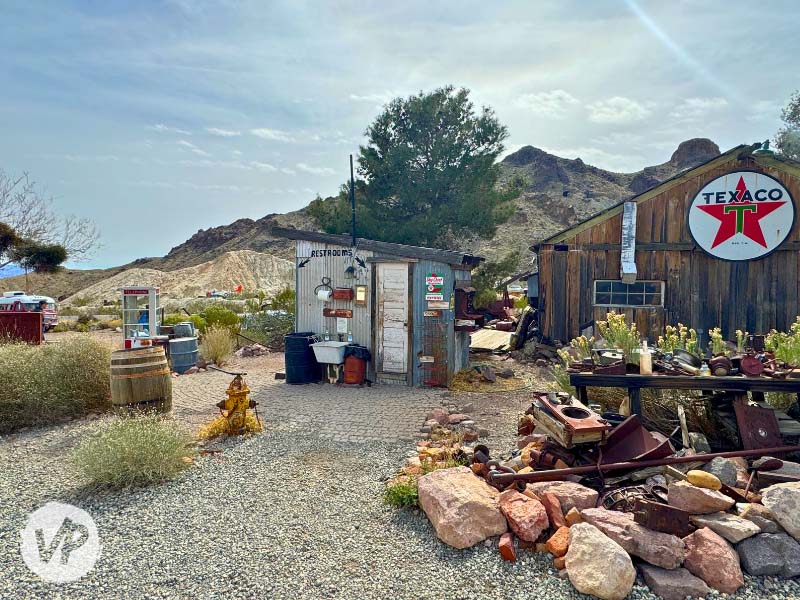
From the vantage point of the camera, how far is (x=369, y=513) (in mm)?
4199

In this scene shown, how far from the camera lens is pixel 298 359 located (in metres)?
9.82

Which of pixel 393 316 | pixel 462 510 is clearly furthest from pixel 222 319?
pixel 462 510

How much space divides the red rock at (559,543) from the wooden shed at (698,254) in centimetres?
891

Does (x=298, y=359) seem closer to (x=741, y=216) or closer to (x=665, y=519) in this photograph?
(x=665, y=519)

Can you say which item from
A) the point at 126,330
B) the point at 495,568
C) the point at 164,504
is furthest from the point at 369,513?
the point at 126,330

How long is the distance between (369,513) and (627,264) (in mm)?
9300

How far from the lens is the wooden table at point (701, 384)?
4.69 meters

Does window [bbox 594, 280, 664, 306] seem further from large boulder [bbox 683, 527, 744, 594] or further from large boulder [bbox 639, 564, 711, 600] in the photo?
large boulder [bbox 639, 564, 711, 600]

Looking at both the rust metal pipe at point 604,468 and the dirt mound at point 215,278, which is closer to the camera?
the rust metal pipe at point 604,468

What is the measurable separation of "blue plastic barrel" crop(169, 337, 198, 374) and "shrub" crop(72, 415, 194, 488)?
617cm

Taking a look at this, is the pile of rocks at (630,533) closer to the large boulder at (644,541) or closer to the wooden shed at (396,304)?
the large boulder at (644,541)

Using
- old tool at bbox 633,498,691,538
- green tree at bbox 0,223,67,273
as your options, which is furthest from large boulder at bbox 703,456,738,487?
green tree at bbox 0,223,67,273

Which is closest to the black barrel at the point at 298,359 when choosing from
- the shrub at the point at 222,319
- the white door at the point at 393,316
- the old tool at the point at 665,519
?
the white door at the point at 393,316

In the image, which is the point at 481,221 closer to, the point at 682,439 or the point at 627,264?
the point at 627,264
